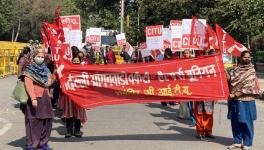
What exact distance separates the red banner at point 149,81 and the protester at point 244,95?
0.27m

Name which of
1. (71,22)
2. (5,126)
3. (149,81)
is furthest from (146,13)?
(149,81)

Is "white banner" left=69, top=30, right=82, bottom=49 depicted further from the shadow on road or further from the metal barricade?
the metal barricade

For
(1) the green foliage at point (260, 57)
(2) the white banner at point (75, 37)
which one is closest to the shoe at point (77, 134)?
(2) the white banner at point (75, 37)

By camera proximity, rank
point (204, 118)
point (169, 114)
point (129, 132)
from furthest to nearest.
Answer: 1. point (169, 114)
2. point (129, 132)
3. point (204, 118)

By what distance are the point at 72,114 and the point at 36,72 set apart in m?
1.93

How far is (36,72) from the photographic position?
325 inches

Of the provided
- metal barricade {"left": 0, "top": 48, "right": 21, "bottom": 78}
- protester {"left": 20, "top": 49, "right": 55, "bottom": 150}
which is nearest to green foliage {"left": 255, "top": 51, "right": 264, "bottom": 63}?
metal barricade {"left": 0, "top": 48, "right": 21, "bottom": 78}

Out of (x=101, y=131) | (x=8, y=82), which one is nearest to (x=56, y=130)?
(x=101, y=131)

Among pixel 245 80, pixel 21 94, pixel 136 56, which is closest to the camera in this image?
pixel 21 94

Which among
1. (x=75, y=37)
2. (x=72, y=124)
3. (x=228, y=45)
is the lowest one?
(x=72, y=124)

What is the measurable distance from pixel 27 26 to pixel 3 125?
2820 inches

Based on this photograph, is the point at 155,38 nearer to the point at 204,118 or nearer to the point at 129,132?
the point at 129,132

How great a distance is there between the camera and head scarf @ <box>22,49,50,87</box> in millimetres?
8227

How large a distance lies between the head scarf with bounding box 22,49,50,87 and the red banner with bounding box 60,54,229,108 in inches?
26.8
